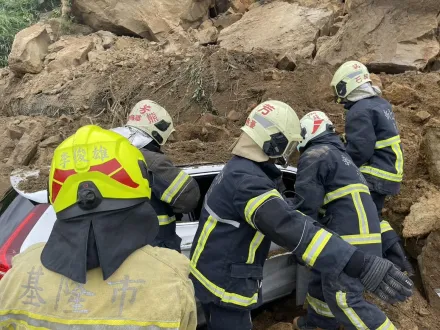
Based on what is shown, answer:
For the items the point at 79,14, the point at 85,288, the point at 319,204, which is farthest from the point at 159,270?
the point at 79,14

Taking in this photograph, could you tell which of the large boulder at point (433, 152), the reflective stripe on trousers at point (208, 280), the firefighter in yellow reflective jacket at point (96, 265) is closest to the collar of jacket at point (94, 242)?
the firefighter in yellow reflective jacket at point (96, 265)

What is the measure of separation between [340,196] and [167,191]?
133 cm

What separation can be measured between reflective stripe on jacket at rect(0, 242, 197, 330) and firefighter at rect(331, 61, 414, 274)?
10.4ft

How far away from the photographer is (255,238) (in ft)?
9.55

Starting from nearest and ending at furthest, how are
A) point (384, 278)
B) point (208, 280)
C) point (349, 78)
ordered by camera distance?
point (384, 278) → point (208, 280) → point (349, 78)

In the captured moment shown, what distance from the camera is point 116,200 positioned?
4.87ft

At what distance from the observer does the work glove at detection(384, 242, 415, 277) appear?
432 cm

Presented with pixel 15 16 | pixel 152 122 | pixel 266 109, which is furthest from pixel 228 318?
pixel 15 16

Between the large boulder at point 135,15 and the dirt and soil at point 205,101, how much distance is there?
712 mm

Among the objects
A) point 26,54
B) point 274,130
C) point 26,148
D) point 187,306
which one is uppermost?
point 187,306

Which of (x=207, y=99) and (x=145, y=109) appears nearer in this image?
(x=145, y=109)

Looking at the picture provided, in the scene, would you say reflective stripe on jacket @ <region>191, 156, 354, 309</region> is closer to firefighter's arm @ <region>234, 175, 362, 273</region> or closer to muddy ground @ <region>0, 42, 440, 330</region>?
firefighter's arm @ <region>234, 175, 362, 273</region>

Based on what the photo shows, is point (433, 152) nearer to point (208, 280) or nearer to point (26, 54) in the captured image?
point (208, 280)

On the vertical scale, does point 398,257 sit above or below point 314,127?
below
